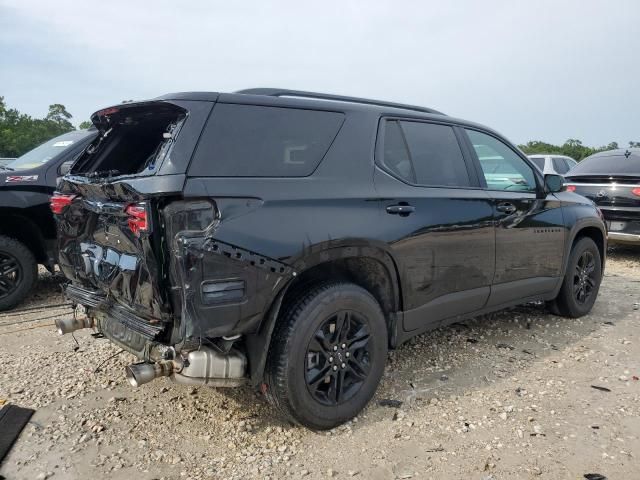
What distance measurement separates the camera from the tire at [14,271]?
16.4 feet

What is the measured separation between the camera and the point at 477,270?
3.73 metres

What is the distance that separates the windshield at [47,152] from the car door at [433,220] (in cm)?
388

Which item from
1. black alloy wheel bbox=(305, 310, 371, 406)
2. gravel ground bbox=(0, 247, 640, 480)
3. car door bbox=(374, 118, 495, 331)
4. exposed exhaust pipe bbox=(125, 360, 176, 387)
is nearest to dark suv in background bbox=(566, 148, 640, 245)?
gravel ground bbox=(0, 247, 640, 480)

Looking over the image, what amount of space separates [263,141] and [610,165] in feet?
23.8

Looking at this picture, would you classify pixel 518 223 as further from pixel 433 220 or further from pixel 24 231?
pixel 24 231

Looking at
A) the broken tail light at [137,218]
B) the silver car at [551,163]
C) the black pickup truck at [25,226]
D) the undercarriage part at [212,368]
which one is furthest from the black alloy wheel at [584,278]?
the silver car at [551,163]

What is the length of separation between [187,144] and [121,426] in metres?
1.73

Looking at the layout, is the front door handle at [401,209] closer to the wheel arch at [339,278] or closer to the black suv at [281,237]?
the black suv at [281,237]

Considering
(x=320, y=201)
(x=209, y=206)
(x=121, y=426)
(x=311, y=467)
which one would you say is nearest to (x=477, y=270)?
(x=320, y=201)

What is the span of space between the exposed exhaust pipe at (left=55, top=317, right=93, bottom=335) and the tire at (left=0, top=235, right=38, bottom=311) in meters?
2.24

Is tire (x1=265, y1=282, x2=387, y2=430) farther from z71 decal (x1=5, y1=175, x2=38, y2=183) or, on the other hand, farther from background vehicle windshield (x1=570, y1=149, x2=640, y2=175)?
background vehicle windshield (x1=570, y1=149, x2=640, y2=175)

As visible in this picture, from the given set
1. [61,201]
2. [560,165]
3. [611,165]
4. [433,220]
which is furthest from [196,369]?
[560,165]

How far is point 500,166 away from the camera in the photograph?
4.24 m

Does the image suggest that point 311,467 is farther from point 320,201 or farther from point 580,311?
point 580,311
